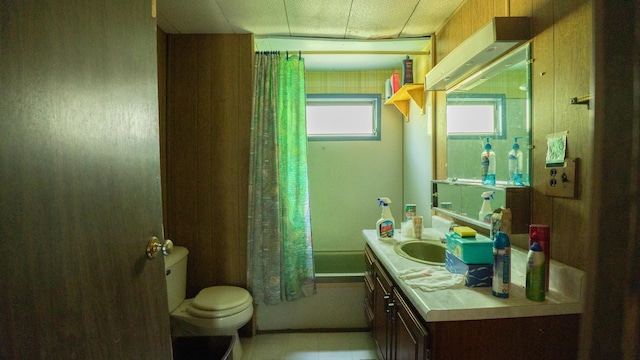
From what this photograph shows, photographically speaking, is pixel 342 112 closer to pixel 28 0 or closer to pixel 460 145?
pixel 460 145

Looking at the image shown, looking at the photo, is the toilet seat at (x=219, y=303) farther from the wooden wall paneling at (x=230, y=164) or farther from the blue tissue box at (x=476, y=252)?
the blue tissue box at (x=476, y=252)

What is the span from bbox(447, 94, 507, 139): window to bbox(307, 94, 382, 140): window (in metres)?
1.11

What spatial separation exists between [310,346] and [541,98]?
2062 mm

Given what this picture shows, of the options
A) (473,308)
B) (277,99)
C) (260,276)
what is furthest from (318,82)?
(473,308)

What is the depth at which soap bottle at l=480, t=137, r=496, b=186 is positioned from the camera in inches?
54.9

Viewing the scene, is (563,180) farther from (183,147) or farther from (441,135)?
(183,147)

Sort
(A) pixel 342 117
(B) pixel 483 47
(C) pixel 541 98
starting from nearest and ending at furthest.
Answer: (C) pixel 541 98, (B) pixel 483 47, (A) pixel 342 117

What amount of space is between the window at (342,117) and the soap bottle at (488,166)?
1478 millimetres

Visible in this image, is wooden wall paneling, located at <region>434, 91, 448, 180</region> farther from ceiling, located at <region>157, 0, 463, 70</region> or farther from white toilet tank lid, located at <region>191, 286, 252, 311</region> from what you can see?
white toilet tank lid, located at <region>191, 286, 252, 311</region>

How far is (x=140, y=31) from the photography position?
0.82 m

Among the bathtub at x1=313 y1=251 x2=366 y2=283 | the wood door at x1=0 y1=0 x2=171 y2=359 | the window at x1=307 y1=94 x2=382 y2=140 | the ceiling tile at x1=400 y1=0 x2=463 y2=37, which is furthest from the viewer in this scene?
the window at x1=307 y1=94 x2=382 y2=140

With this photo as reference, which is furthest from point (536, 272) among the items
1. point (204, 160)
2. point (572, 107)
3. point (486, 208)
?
point (204, 160)

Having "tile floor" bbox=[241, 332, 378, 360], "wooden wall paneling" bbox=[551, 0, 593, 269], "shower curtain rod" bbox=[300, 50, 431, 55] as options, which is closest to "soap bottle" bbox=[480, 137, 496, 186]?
"wooden wall paneling" bbox=[551, 0, 593, 269]

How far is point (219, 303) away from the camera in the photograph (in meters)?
1.73
